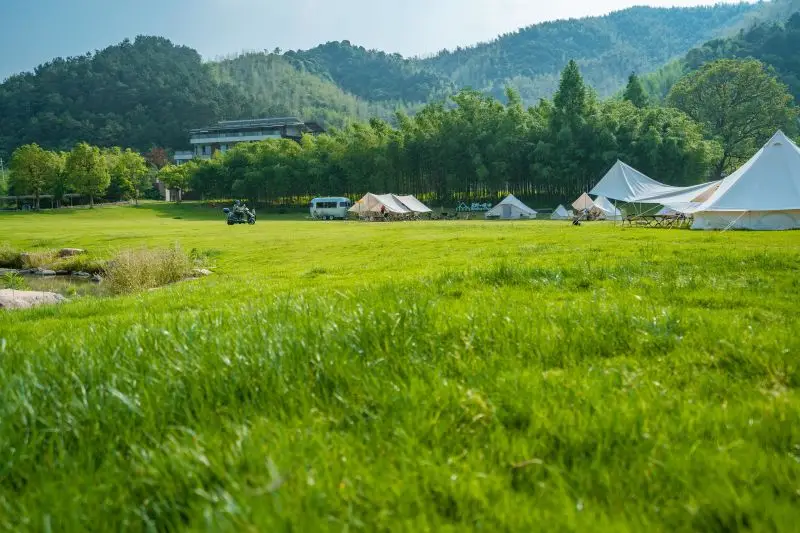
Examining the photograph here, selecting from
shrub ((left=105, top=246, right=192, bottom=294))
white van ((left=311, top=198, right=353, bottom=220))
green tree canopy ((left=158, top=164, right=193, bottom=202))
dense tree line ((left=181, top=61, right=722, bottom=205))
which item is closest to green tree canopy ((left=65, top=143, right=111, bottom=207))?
green tree canopy ((left=158, top=164, right=193, bottom=202))

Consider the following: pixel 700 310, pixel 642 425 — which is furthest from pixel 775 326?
pixel 642 425

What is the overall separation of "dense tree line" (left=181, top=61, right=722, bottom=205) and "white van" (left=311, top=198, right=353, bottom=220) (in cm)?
1081

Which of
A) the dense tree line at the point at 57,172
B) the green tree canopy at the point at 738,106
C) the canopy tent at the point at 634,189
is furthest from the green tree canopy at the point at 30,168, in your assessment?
the green tree canopy at the point at 738,106

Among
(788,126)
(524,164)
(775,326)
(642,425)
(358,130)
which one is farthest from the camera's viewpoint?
(788,126)

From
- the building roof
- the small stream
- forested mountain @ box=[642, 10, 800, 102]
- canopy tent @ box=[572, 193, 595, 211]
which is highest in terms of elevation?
forested mountain @ box=[642, 10, 800, 102]

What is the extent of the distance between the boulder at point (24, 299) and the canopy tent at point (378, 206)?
47.2 meters

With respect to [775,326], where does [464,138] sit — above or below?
above

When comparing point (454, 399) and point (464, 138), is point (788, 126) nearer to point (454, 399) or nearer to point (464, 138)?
point (464, 138)

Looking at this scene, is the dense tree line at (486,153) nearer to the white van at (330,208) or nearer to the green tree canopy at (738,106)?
the white van at (330,208)

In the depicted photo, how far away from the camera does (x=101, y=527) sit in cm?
160

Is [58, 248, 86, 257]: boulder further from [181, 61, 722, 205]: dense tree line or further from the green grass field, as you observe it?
[181, 61, 722, 205]: dense tree line

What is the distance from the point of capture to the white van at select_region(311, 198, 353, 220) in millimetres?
66125

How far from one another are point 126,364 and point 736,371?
10.9 ft

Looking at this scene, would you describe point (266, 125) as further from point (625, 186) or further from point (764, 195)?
point (764, 195)
